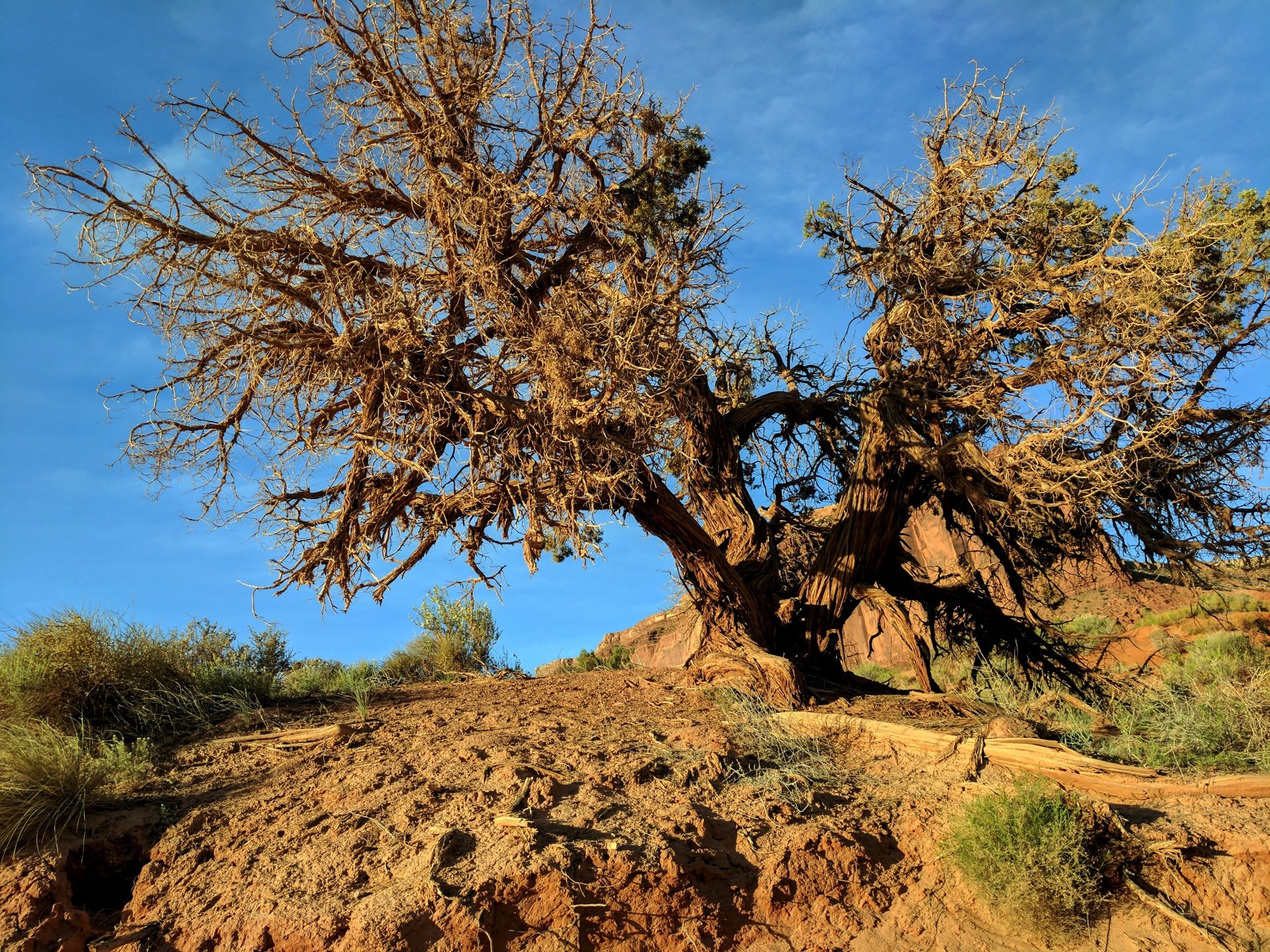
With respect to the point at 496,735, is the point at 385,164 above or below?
above

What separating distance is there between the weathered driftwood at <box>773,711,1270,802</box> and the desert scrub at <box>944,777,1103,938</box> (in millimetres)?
751

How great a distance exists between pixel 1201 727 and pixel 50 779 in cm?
834

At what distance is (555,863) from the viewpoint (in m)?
5.19

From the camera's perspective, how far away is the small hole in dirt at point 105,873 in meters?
5.62

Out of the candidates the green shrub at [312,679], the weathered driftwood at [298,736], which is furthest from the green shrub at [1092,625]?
the weathered driftwood at [298,736]

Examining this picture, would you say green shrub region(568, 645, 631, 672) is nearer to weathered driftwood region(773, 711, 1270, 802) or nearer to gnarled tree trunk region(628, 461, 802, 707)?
gnarled tree trunk region(628, 461, 802, 707)

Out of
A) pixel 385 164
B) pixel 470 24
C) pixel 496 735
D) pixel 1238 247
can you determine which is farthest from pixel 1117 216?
pixel 496 735

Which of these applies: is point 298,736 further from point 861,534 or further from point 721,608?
point 861,534

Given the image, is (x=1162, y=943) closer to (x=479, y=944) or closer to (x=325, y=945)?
(x=479, y=944)

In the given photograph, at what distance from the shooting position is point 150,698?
7.83 meters

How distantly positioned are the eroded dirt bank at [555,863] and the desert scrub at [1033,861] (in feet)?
0.49

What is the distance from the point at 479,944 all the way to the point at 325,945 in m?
0.79

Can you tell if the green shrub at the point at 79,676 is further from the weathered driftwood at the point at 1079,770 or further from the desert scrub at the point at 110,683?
the weathered driftwood at the point at 1079,770

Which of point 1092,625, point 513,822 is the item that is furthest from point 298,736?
point 1092,625
